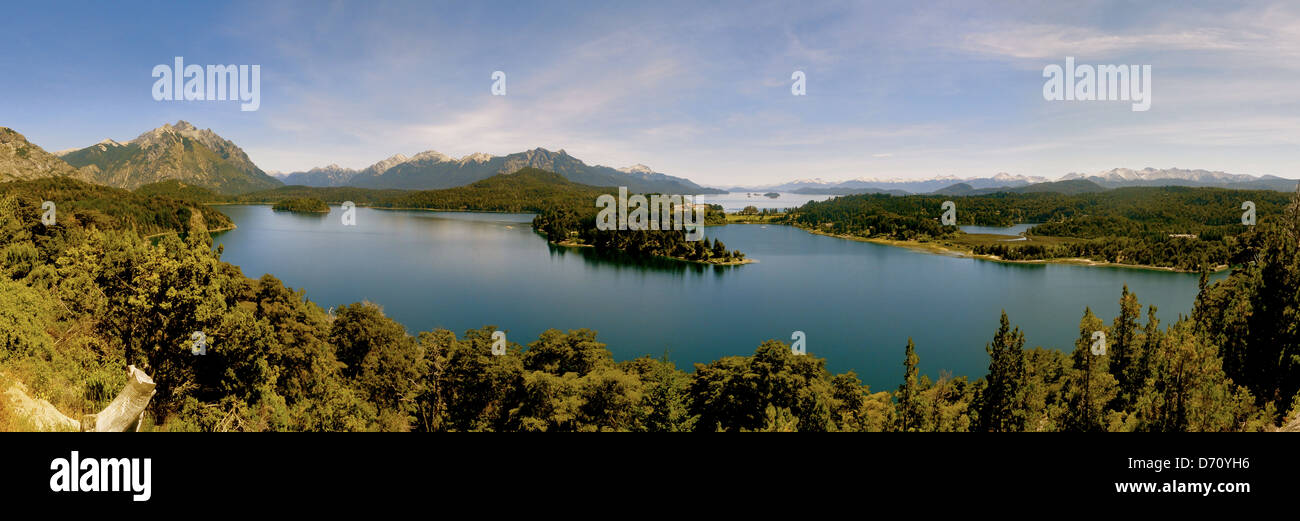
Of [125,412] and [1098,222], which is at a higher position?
[1098,222]

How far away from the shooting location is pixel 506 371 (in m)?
18.9

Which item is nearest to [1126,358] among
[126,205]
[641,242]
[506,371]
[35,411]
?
[506,371]

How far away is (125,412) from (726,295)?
162 ft

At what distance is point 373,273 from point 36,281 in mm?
41150

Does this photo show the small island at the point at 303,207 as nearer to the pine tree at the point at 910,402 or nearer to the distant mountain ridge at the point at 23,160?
the distant mountain ridge at the point at 23,160

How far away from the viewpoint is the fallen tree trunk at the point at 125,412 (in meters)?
6.60

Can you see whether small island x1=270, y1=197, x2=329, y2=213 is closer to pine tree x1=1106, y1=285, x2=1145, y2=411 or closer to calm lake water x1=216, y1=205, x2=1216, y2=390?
calm lake water x1=216, y1=205, x2=1216, y2=390

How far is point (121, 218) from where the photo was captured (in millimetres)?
76812

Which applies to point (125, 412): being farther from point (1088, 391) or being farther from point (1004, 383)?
point (1088, 391)

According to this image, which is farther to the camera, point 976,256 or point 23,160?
point 23,160
